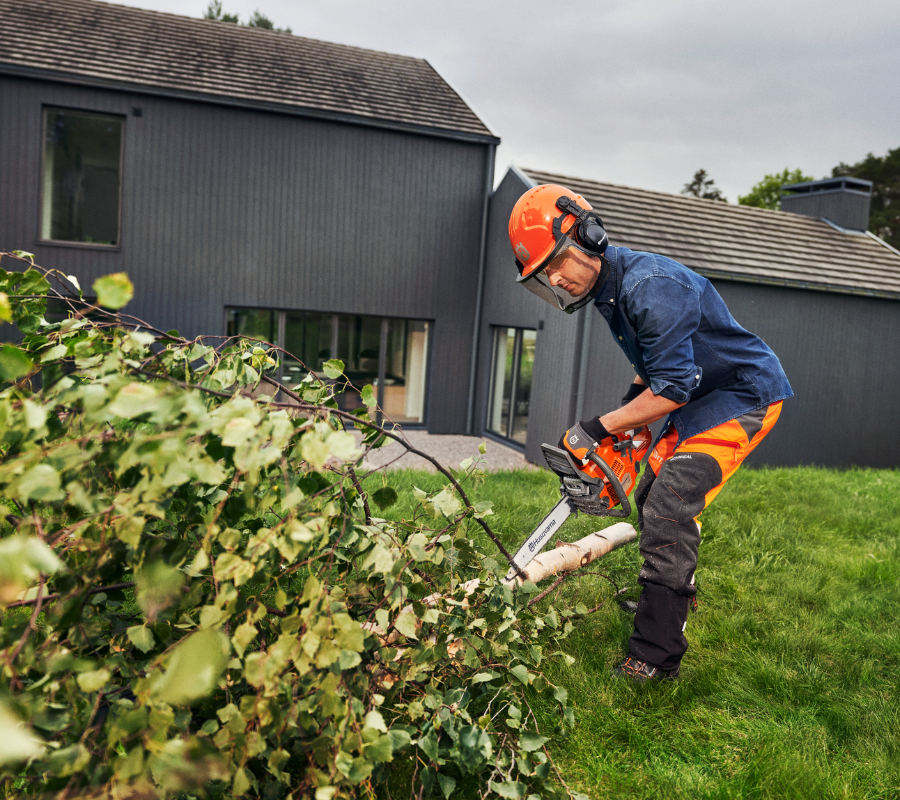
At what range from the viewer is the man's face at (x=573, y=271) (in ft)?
9.97

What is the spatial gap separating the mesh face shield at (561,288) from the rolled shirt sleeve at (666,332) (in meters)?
0.22

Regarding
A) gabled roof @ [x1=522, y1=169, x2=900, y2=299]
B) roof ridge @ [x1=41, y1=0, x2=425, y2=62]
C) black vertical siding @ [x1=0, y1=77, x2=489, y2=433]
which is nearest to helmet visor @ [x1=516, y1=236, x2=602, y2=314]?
gabled roof @ [x1=522, y1=169, x2=900, y2=299]

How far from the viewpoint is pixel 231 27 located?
533 inches

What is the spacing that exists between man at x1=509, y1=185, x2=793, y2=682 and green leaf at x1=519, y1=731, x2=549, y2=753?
3.10 ft

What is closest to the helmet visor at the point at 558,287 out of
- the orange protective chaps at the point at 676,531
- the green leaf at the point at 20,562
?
the orange protective chaps at the point at 676,531

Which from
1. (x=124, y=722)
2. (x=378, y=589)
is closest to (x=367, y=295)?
(x=378, y=589)

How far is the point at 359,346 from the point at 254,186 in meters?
3.34

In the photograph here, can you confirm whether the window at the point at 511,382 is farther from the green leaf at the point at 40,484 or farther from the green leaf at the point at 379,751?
the green leaf at the point at 40,484

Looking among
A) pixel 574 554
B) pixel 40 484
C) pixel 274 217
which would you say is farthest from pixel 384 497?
pixel 274 217

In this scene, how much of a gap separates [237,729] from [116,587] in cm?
54

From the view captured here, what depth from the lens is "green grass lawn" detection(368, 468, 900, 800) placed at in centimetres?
249

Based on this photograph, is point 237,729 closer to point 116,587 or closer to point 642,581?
point 116,587

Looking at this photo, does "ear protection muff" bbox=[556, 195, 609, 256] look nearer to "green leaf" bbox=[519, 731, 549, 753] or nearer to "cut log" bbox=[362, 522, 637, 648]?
"cut log" bbox=[362, 522, 637, 648]

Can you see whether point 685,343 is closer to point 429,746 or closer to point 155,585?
point 429,746
